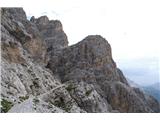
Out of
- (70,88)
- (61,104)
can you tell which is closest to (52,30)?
(70,88)

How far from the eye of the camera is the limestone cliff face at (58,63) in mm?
65562

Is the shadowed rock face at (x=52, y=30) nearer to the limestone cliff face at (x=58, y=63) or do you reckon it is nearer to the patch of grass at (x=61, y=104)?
the limestone cliff face at (x=58, y=63)

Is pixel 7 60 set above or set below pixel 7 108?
above

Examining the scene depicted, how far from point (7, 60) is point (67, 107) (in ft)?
91.4

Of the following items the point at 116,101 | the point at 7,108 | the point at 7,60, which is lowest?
the point at 116,101

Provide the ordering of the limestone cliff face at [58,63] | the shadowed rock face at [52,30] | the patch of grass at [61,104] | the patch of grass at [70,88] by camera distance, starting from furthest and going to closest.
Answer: the shadowed rock face at [52,30], the limestone cliff face at [58,63], the patch of grass at [70,88], the patch of grass at [61,104]

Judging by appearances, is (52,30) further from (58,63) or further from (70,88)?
(70,88)

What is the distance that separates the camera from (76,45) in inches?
4439

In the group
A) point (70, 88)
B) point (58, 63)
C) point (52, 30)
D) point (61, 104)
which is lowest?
point (61, 104)

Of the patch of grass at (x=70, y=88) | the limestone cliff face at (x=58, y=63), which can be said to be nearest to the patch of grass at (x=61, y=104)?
the patch of grass at (x=70, y=88)

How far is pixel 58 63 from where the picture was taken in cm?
10744
